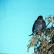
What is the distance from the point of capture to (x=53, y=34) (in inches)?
200

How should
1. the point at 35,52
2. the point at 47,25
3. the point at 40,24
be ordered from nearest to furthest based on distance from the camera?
the point at 47,25 → the point at 35,52 → the point at 40,24

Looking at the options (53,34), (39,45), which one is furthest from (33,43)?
(53,34)

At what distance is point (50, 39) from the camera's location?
5133 mm

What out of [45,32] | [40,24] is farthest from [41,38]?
[40,24]

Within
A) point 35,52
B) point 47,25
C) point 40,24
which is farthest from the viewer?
point 40,24

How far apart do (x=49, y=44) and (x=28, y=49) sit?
675 mm

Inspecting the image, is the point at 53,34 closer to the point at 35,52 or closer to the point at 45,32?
the point at 45,32

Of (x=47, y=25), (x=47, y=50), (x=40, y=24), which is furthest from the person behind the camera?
(x=40, y=24)

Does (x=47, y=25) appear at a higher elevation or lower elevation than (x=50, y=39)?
higher

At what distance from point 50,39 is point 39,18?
1.63 metres

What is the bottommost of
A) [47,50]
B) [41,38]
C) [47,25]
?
[47,50]

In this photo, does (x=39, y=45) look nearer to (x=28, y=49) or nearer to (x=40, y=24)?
(x=28, y=49)

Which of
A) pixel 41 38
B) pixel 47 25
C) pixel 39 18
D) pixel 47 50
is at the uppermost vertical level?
pixel 39 18

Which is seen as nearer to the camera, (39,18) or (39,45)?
(39,45)
